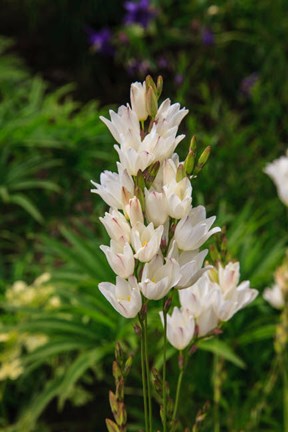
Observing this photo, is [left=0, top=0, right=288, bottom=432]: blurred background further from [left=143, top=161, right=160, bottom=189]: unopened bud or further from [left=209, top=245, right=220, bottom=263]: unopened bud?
→ [left=143, top=161, right=160, bottom=189]: unopened bud

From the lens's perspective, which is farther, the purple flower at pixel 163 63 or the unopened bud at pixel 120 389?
the purple flower at pixel 163 63

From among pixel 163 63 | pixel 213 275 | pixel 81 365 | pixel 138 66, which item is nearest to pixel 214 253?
pixel 213 275

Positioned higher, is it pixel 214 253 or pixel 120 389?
pixel 214 253

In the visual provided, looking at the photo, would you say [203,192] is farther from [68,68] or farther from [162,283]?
Result: [68,68]

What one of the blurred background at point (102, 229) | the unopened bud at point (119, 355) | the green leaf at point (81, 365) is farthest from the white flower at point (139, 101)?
the green leaf at point (81, 365)

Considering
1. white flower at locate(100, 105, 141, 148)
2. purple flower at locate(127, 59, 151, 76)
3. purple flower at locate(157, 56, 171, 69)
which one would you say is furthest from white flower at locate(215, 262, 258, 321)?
purple flower at locate(157, 56, 171, 69)

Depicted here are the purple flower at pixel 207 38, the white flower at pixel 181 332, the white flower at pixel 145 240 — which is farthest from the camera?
the purple flower at pixel 207 38

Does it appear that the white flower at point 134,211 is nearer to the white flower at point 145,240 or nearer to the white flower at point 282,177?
the white flower at point 145,240

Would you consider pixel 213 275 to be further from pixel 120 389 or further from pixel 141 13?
pixel 141 13
